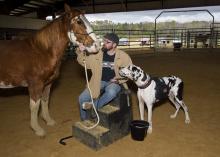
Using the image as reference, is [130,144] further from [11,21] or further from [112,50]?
[11,21]

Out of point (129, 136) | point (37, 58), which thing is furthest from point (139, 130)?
point (37, 58)

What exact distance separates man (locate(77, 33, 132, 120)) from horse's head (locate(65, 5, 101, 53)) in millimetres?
117

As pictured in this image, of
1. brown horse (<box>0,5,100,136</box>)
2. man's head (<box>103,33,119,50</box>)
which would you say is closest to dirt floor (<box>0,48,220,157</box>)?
brown horse (<box>0,5,100,136</box>)

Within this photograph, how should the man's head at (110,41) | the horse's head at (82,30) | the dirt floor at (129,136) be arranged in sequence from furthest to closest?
the man's head at (110,41)
the horse's head at (82,30)
the dirt floor at (129,136)

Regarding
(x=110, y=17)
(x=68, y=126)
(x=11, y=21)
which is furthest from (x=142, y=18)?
(x=68, y=126)

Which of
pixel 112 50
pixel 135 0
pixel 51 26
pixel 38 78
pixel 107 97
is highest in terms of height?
pixel 135 0

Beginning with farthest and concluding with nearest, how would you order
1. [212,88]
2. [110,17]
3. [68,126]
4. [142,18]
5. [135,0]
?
[142,18], [110,17], [135,0], [212,88], [68,126]

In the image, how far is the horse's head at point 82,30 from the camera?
369 cm

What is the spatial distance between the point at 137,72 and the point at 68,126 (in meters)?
1.62

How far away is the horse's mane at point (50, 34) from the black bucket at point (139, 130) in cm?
173

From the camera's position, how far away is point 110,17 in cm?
1953

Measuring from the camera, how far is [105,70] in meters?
4.11

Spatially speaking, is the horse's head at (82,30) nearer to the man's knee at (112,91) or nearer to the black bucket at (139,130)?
the man's knee at (112,91)

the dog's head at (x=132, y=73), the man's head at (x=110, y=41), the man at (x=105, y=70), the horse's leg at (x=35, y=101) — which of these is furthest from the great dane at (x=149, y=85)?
the horse's leg at (x=35, y=101)
